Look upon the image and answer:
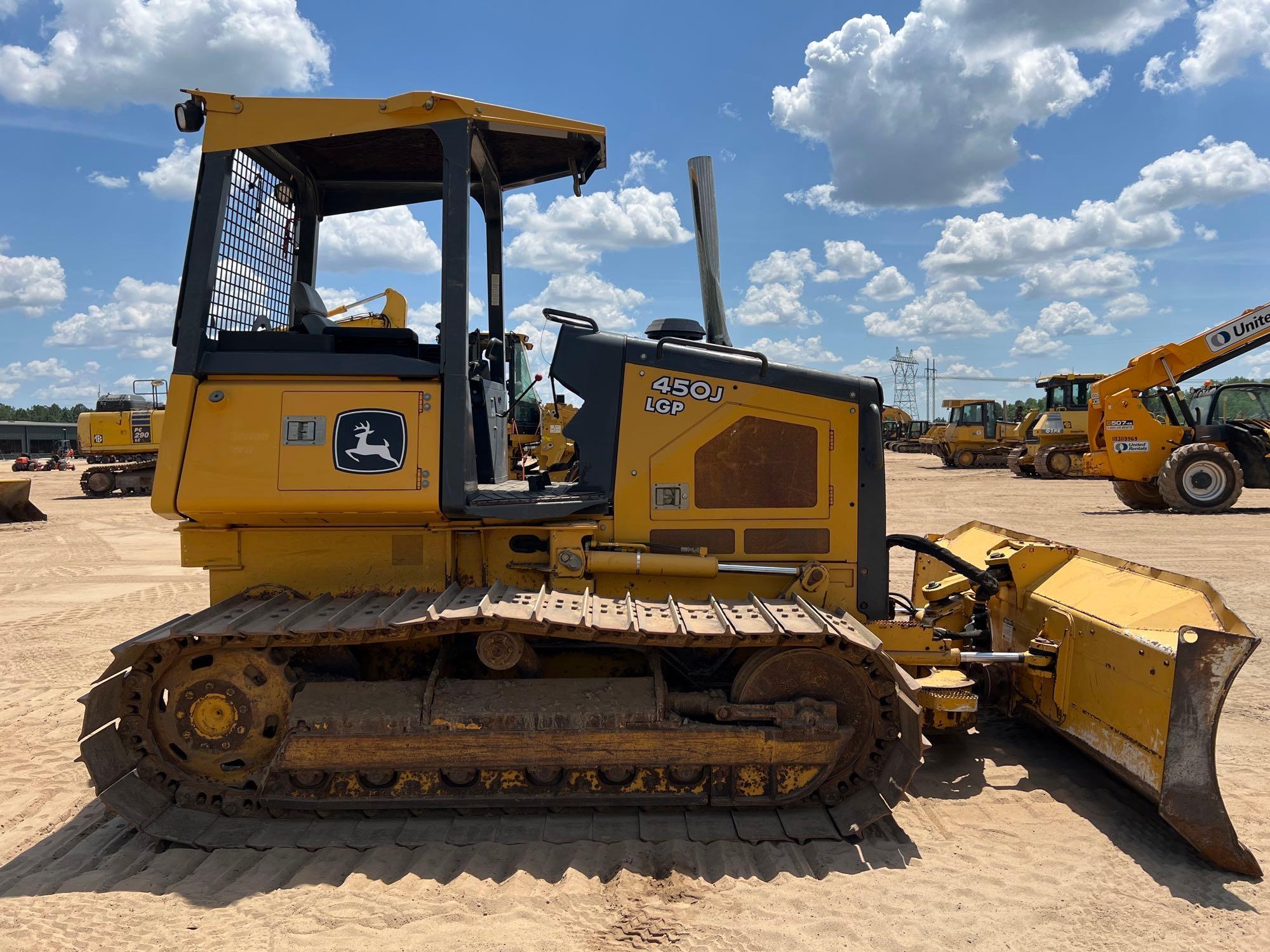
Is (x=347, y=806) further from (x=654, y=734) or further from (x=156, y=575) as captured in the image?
(x=156, y=575)

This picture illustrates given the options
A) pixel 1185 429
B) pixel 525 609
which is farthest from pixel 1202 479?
pixel 525 609

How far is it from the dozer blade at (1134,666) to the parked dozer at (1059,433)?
77.3ft

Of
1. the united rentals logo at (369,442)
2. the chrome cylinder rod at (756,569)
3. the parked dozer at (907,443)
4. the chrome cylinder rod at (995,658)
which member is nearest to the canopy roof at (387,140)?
the united rentals logo at (369,442)

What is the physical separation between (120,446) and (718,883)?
29.5 m

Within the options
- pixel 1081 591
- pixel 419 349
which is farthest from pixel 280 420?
pixel 1081 591

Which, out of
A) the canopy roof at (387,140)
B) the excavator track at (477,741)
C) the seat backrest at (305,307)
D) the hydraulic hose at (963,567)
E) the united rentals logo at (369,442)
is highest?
the canopy roof at (387,140)

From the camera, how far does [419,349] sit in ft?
14.1

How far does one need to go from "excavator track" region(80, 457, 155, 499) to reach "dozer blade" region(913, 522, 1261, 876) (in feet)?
89.7

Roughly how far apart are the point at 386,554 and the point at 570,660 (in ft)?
3.67

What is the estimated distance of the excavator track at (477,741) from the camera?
3752mm

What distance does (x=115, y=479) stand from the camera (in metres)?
26.3

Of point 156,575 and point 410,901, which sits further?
point 156,575

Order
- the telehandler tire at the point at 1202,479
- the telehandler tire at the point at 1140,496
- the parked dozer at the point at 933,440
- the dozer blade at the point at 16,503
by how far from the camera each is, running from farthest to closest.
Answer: the parked dozer at the point at 933,440 → the dozer blade at the point at 16,503 → the telehandler tire at the point at 1140,496 → the telehandler tire at the point at 1202,479

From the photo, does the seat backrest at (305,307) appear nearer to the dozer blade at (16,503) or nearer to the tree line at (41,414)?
the dozer blade at (16,503)
